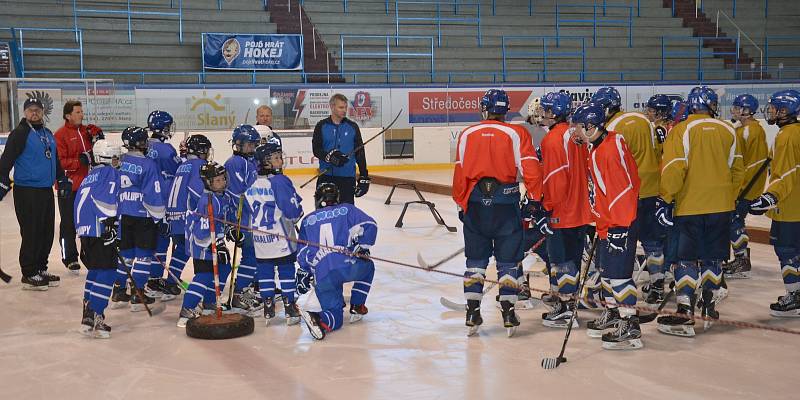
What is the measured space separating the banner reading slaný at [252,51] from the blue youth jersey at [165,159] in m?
13.6

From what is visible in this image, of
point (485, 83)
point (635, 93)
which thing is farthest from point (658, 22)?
point (485, 83)

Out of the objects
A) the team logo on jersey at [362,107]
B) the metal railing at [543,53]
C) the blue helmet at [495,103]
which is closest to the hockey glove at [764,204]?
the blue helmet at [495,103]

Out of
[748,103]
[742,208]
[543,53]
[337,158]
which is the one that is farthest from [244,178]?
[543,53]

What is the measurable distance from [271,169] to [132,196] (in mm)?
1129

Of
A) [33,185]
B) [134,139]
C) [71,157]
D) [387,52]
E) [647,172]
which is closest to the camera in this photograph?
[134,139]

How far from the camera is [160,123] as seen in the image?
21.9 ft

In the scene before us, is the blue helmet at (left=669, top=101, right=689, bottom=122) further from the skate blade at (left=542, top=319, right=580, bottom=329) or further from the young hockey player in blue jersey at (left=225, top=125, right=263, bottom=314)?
the young hockey player in blue jersey at (left=225, top=125, right=263, bottom=314)

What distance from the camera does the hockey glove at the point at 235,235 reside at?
6039mm

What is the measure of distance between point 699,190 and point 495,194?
126cm

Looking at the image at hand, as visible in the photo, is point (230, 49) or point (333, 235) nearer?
point (333, 235)

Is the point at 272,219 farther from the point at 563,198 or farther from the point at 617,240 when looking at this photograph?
the point at 617,240

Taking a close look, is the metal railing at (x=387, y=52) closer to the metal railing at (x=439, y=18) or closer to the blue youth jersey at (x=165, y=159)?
the metal railing at (x=439, y=18)

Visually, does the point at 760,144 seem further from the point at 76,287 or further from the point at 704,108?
the point at 76,287

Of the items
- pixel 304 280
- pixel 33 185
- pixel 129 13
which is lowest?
pixel 304 280
